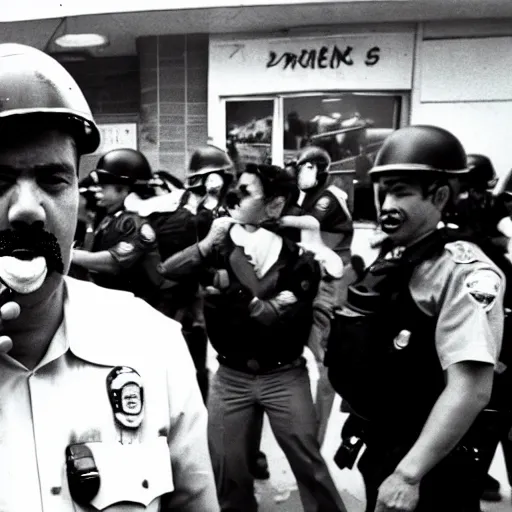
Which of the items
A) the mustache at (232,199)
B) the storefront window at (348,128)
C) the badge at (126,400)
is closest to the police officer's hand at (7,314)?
the badge at (126,400)

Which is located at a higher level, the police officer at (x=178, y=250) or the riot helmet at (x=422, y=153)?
the riot helmet at (x=422, y=153)

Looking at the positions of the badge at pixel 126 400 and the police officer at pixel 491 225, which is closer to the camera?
the badge at pixel 126 400

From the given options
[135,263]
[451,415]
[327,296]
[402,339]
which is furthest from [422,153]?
[135,263]

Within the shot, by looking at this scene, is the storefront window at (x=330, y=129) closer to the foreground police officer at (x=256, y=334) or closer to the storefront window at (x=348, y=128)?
the storefront window at (x=348, y=128)

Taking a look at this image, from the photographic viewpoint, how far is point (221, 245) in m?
2.72

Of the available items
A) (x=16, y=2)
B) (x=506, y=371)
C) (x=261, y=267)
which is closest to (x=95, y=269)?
(x=261, y=267)

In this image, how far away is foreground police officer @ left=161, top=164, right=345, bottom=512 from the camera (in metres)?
2.65

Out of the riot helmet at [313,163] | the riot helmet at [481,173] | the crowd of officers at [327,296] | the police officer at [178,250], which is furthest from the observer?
the police officer at [178,250]

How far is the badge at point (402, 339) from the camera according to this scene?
207cm

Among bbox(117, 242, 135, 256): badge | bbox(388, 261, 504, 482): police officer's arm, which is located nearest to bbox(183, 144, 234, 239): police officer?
bbox(117, 242, 135, 256): badge

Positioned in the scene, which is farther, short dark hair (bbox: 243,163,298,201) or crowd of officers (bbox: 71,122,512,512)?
short dark hair (bbox: 243,163,298,201)

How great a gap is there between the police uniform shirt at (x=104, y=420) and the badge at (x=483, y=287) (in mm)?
1088

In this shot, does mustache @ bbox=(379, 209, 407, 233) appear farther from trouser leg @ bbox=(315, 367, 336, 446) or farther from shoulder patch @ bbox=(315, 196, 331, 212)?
trouser leg @ bbox=(315, 367, 336, 446)

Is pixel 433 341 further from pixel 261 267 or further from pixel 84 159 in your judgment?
pixel 84 159
